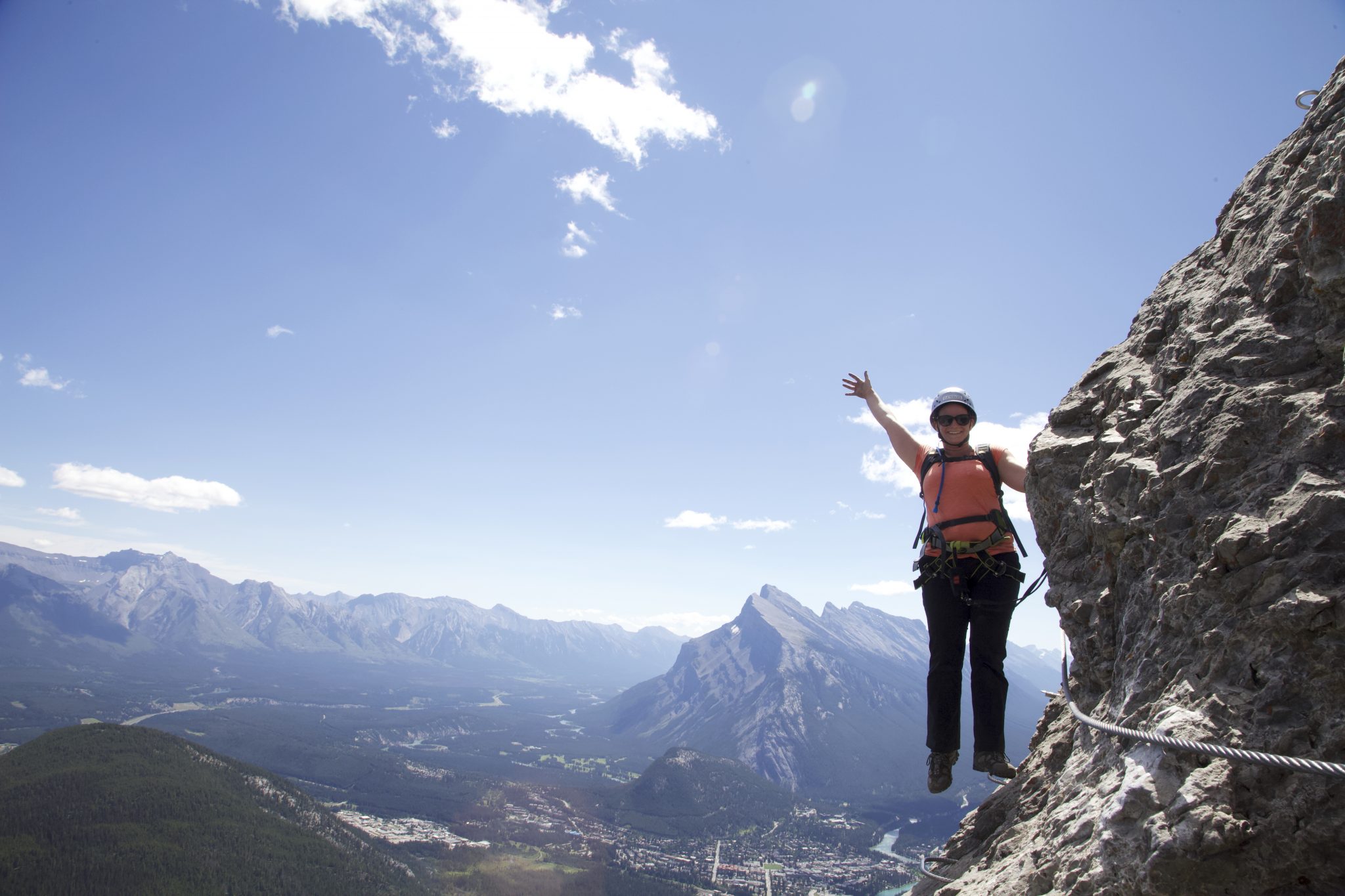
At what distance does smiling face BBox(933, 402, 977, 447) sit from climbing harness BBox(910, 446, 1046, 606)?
0.20 meters

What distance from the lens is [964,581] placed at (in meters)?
7.60

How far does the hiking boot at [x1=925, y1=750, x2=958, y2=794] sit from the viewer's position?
796 cm

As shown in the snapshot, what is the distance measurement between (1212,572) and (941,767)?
4381mm

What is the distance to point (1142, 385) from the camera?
7.02 m

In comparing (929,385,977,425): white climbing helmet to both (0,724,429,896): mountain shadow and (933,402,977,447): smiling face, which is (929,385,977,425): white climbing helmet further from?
(0,724,429,896): mountain shadow

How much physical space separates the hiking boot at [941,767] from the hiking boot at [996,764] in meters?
0.27

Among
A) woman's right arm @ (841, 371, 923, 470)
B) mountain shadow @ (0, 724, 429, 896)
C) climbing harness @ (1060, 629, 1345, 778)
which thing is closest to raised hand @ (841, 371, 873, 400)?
woman's right arm @ (841, 371, 923, 470)

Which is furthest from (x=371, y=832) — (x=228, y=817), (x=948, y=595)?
(x=948, y=595)

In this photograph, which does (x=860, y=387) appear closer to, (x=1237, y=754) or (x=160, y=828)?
(x=1237, y=754)

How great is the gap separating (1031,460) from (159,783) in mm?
175946

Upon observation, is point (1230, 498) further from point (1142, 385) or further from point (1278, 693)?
point (1142, 385)

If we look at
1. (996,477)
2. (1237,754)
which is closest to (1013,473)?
(996,477)

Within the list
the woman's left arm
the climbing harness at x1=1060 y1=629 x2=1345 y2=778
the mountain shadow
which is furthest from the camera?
the mountain shadow

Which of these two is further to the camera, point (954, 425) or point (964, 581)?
point (954, 425)
